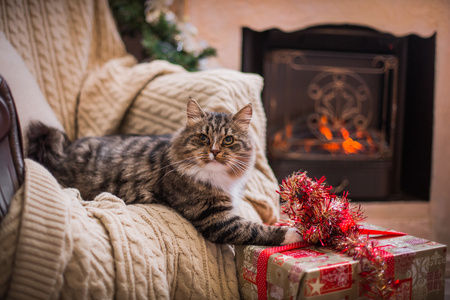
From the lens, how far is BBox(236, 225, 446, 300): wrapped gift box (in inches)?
30.0

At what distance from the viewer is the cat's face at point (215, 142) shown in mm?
1069

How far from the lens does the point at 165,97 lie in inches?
56.1

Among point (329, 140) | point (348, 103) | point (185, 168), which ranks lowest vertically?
point (329, 140)

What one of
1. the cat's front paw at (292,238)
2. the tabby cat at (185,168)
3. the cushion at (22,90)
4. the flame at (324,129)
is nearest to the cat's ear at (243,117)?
the tabby cat at (185,168)

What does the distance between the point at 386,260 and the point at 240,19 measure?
181 cm

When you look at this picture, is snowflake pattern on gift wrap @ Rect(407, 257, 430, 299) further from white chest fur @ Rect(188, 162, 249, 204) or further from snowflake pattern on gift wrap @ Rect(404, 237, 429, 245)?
white chest fur @ Rect(188, 162, 249, 204)

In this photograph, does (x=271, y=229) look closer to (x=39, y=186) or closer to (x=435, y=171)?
(x=39, y=186)

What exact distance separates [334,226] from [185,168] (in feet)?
1.47

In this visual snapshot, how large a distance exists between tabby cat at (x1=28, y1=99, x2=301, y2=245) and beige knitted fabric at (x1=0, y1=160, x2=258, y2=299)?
7cm

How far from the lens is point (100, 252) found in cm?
79

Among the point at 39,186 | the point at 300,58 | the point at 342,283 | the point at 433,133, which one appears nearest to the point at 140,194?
the point at 39,186

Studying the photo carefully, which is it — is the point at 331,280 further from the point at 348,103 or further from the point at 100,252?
the point at 348,103

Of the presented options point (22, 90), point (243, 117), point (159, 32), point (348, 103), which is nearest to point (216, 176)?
point (243, 117)

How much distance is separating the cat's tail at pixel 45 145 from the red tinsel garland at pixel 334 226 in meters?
0.79
